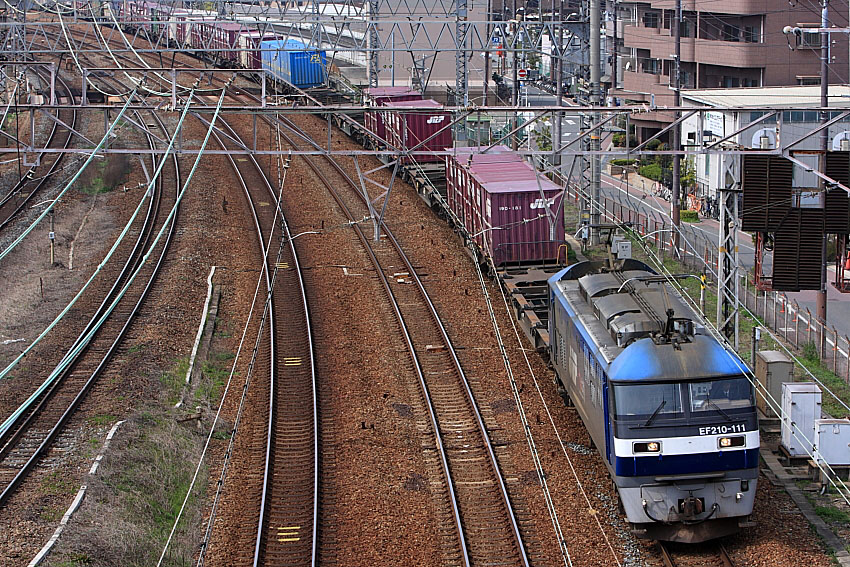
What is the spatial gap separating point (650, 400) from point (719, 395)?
2.36 feet

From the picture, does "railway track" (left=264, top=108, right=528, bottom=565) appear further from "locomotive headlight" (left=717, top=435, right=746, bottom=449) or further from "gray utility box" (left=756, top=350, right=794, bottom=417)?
"gray utility box" (left=756, top=350, right=794, bottom=417)

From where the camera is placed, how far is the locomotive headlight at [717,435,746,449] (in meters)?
11.1

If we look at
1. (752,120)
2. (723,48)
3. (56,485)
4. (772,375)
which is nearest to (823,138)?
(772,375)

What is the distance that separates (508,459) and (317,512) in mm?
2864

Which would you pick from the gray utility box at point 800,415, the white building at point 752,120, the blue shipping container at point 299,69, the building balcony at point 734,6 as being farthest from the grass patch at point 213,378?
the blue shipping container at point 299,69

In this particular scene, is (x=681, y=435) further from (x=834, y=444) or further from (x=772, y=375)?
(x=772, y=375)

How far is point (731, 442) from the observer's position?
36.4 feet

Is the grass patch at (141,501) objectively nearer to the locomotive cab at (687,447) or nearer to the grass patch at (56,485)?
the grass patch at (56,485)

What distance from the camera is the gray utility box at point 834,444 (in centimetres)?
1330

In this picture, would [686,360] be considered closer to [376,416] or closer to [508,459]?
[508,459]

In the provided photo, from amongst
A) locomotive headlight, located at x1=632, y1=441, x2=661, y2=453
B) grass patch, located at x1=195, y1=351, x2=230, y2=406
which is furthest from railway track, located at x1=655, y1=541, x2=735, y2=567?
grass patch, located at x1=195, y1=351, x2=230, y2=406

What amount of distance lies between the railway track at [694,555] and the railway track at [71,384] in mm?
6722

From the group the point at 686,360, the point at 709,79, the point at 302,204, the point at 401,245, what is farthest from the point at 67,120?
the point at 686,360

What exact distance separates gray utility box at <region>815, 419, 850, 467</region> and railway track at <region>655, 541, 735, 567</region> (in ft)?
8.73
